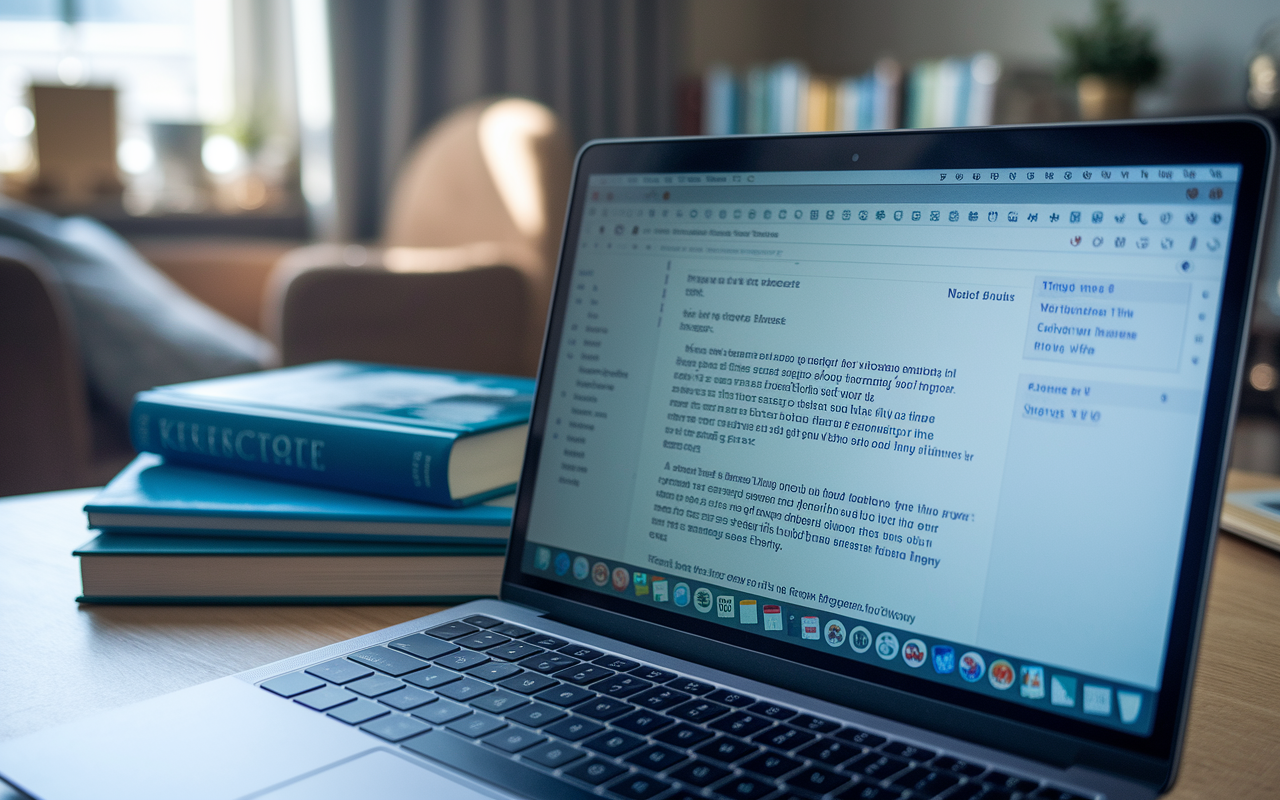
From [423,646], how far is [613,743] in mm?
141

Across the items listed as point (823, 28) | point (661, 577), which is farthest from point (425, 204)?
point (661, 577)

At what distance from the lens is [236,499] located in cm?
63

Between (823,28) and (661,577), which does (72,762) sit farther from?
(823,28)

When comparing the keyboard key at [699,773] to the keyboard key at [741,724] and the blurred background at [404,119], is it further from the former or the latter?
the blurred background at [404,119]

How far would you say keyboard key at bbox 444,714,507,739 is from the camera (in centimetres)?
42

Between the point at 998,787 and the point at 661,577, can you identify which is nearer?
the point at 998,787

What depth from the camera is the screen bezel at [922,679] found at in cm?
38

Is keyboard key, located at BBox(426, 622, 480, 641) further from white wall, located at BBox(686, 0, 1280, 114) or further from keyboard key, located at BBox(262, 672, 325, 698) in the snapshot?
white wall, located at BBox(686, 0, 1280, 114)

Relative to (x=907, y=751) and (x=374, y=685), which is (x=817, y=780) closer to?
(x=907, y=751)

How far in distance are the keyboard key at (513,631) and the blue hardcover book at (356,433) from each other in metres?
0.11

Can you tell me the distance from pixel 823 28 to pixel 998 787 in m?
3.54

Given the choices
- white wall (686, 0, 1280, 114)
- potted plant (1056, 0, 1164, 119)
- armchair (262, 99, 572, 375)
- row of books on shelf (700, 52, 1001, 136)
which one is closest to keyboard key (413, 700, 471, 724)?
armchair (262, 99, 572, 375)

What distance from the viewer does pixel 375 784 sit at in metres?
0.38

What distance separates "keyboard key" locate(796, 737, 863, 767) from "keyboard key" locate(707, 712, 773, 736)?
26 mm
